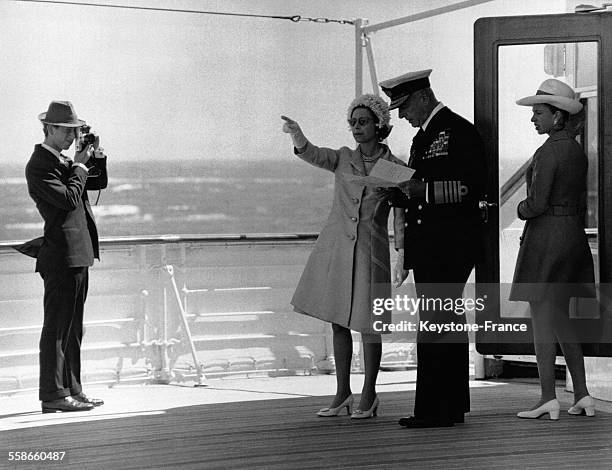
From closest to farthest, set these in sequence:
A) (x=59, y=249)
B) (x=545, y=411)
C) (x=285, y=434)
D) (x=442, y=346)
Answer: (x=285, y=434) → (x=442, y=346) → (x=545, y=411) → (x=59, y=249)

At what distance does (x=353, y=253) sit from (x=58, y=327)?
1.17 m

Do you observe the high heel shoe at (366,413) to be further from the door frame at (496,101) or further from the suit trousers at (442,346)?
the door frame at (496,101)

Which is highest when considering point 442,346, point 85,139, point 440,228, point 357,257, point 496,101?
point 496,101

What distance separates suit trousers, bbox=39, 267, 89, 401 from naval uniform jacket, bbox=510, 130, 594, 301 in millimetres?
1666

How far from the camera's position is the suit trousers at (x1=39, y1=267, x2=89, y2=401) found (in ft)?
15.4

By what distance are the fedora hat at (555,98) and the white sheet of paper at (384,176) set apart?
1.93ft

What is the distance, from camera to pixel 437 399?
4215 millimetres

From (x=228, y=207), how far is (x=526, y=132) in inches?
660

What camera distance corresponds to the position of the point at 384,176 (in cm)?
429

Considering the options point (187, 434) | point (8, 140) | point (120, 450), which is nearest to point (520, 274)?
point (187, 434)

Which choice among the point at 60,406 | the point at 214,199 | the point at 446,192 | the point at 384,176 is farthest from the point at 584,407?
the point at 214,199

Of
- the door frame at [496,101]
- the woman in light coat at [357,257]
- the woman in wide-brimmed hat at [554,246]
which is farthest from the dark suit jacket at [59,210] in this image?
the woman in wide-brimmed hat at [554,246]

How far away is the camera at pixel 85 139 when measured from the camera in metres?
4.84

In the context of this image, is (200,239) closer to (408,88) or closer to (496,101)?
(496,101)
